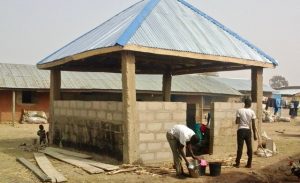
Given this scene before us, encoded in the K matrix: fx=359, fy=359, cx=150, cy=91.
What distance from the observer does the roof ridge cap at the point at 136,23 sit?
888cm

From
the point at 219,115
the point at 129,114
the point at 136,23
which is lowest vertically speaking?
the point at 219,115

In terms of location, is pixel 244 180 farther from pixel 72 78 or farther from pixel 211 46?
pixel 72 78

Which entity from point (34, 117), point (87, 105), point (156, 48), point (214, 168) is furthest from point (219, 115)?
point (34, 117)

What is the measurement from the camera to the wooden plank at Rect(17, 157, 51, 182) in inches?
308

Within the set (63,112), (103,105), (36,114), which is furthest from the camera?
(36,114)

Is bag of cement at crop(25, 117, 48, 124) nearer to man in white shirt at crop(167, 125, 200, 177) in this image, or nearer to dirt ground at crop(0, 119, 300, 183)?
dirt ground at crop(0, 119, 300, 183)

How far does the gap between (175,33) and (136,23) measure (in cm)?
123

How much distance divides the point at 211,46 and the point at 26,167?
6.25 metres

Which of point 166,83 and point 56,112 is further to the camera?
point 166,83

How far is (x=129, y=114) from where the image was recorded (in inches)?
355

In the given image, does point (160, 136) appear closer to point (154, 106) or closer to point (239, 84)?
point (154, 106)

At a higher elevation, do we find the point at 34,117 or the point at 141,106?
the point at 141,106

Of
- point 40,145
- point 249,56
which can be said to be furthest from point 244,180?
point 40,145

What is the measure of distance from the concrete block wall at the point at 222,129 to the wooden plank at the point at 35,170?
4852 mm
